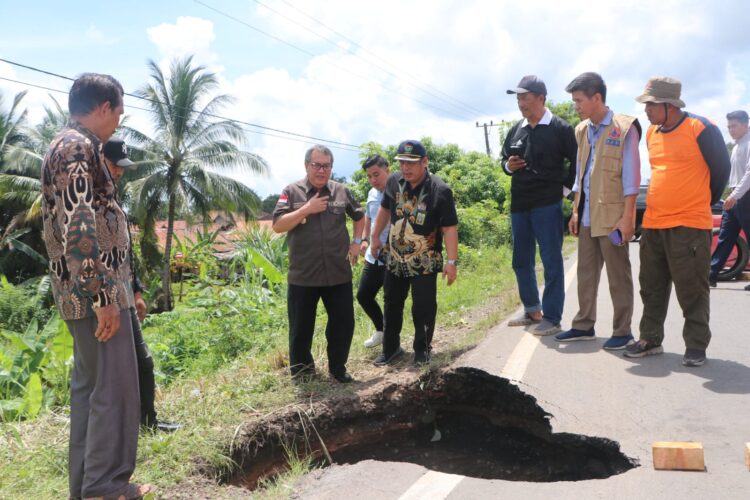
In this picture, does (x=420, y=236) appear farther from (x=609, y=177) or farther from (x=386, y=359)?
(x=609, y=177)

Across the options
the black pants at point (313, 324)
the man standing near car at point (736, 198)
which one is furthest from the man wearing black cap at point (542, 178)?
the man standing near car at point (736, 198)

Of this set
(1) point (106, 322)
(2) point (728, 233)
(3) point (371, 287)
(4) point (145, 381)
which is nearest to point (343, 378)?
(3) point (371, 287)

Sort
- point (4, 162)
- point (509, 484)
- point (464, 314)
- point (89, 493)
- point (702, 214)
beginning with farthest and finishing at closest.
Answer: point (4, 162)
point (464, 314)
point (702, 214)
point (509, 484)
point (89, 493)

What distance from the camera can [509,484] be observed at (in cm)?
345

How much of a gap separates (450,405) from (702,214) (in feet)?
8.19

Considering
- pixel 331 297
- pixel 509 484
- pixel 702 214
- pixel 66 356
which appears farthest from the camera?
pixel 66 356

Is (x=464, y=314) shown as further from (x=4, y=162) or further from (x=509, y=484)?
(x=4, y=162)

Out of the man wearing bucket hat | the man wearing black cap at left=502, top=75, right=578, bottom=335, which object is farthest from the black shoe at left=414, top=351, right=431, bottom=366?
the man wearing bucket hat

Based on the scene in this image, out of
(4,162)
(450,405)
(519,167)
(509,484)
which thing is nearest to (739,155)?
(519,167)

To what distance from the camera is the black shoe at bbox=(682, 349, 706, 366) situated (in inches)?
191

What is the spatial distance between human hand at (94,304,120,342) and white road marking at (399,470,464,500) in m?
1.71

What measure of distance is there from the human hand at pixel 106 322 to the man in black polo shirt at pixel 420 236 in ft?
9.12

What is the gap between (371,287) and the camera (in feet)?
20.7

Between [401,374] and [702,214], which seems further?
[401,374]
